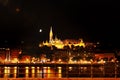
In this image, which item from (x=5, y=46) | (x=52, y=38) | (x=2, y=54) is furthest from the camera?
(x=52, y=38)

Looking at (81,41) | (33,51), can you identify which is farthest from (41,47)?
(81,41)

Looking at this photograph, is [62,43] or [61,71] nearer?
[61,71]

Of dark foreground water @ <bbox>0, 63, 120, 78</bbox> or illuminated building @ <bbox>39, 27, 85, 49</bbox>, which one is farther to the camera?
illuminated building @ <bbox>39, 27, 85, 49</bbox>

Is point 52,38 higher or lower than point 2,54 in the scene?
higher

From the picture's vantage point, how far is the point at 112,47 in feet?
324

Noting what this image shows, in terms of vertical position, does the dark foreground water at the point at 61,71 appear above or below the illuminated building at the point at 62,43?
below

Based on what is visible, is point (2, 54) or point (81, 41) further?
point (81, 41)

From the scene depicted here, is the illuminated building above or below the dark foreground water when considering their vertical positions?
above

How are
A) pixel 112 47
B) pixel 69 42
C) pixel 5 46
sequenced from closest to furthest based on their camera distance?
pixel 5 46 < pixel 112 47 < pixel 69 42

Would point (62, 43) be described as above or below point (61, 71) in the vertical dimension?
above

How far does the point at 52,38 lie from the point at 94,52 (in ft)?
123

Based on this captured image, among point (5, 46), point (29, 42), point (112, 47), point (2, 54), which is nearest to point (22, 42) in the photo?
point (29, 42)

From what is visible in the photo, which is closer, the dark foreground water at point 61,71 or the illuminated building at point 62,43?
the dark foreground water at point 61,71

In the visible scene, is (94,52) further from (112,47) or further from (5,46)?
(5,46)
